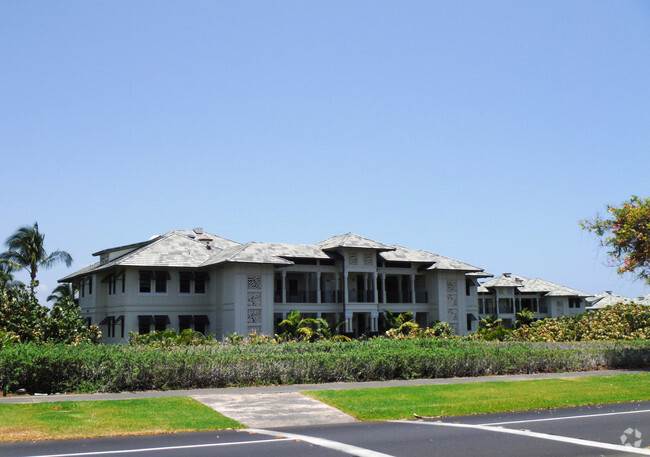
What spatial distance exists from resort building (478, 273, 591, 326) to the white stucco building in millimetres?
19270


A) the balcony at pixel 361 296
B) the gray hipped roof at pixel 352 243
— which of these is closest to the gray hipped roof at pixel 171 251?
the gray hipped roof at pixel 352 243

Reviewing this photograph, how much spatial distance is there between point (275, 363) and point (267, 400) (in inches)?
148

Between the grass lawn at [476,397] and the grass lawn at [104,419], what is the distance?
3.27 metres

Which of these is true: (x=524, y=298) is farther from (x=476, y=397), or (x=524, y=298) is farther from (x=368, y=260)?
(x=476, y=397)

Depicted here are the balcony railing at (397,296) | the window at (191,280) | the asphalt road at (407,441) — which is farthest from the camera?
the balcony railing at (397,296)

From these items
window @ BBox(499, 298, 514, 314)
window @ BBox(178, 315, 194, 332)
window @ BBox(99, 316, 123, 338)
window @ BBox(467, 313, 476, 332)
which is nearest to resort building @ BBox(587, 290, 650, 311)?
window @ BBox(499, 298, 514, 314)

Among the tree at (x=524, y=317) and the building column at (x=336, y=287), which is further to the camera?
the tree at (x=524, y=317)

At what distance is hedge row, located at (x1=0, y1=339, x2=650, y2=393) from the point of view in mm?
18125

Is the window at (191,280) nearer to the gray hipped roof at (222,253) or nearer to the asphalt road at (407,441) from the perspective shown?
the gray hipped roof at (222,253)

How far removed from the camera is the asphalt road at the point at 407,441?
969 centimetres

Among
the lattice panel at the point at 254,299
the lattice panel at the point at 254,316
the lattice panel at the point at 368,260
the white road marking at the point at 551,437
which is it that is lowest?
the white road marking at the point at 551,437

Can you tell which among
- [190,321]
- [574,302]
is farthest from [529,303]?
[190,321]

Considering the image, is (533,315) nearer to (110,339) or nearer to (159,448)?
(110,339)

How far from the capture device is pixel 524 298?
73.9 meters
